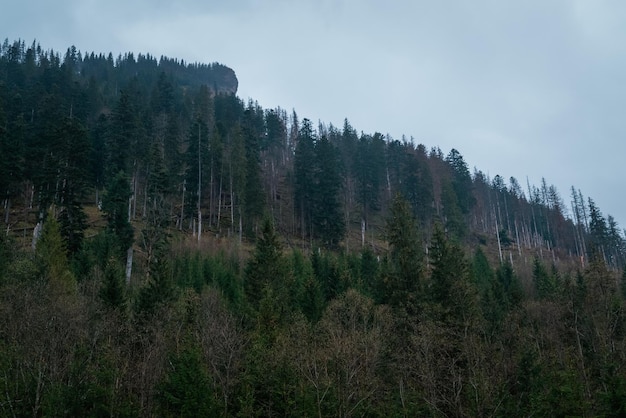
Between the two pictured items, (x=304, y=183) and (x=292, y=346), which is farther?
(x=304, y=183)

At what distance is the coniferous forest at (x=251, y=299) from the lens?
25031 mm

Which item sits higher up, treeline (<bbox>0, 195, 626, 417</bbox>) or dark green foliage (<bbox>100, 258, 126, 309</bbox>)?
dark green foliage (<bbox>100, 258, 126, 309</bbox>)

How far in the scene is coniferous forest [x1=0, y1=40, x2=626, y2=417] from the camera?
2503 cm

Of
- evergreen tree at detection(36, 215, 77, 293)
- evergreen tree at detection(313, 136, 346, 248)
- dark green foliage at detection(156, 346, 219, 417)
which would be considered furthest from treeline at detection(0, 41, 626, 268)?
dark green foliage at detection(156, 346, 219, 417)

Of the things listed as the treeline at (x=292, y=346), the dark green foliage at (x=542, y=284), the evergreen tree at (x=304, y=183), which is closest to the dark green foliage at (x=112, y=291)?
the treeline at (x=292, y=346)

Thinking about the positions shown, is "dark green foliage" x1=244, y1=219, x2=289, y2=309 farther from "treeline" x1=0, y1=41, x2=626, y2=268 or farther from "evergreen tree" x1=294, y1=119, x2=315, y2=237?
"evergreen tree" x1=294, y1=119, x2=315, y2=237

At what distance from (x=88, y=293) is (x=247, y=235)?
35535 millimetres

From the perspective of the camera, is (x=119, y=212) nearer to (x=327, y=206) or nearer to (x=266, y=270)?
(x=266, y=270)

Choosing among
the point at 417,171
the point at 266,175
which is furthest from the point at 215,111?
the point at 417,171

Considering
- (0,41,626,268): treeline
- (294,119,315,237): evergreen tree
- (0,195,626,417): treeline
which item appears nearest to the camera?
(0,195,626,417): treeline

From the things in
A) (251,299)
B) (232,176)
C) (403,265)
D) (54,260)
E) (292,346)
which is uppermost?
(232,176)

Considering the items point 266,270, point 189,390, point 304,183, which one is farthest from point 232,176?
point 189,390

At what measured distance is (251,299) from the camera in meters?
39.1

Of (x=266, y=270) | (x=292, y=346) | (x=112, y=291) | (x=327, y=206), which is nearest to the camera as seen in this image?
(x=292, y=346)
